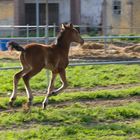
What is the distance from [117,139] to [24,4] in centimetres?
3390

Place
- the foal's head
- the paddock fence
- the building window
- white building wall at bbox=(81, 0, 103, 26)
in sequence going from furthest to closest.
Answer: white building wall at bbox=(81, 0, 103, 26), the building window, the paddock fence, the foal's head

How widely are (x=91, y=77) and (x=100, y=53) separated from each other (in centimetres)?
703

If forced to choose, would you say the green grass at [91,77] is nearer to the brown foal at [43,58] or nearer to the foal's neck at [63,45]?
the brown foal at [43,58]

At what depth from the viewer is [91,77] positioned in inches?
574

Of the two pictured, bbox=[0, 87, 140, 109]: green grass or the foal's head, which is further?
bbox=[0, 87, 140, 109]: green grass

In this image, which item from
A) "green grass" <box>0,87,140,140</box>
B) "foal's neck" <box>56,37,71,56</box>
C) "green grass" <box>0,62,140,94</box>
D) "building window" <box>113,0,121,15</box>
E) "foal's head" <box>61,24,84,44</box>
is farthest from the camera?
"building window" <box>113,0,121,15</box>

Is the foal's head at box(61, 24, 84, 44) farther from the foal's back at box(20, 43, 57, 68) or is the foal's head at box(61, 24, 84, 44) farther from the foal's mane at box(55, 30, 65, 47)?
the foal's back at box(20, 43, 57, 68)

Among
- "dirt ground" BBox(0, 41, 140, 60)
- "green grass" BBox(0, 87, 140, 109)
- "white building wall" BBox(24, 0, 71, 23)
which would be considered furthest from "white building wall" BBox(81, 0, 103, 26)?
"green grass" BBox(0, 87, 140, 109)

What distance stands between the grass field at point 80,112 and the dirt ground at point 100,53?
561 cm

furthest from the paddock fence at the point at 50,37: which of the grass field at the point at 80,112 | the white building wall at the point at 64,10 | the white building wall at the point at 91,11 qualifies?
the white building wall at the point at 64,10

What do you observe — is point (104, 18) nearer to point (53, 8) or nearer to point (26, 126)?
point (53, 8)

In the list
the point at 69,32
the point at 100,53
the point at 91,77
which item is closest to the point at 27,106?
the point at 69,32

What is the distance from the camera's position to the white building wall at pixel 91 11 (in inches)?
1597

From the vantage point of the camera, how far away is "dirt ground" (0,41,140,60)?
20.3 meters
